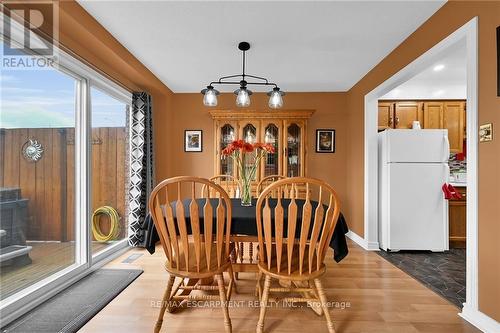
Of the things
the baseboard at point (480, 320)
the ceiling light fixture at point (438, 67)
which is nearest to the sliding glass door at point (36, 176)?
the baseboard at point (480, 320)

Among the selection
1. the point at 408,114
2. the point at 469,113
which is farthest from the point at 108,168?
the point at 408,114

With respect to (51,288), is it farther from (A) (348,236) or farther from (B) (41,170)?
(A) (348,236)

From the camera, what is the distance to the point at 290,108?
414 centimetres

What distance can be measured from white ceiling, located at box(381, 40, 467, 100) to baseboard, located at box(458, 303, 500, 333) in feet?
7.58

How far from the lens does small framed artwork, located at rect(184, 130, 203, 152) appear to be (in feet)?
13.8

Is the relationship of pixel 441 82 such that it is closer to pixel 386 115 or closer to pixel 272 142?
pixel 386 115

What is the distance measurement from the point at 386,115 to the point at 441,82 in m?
0.80

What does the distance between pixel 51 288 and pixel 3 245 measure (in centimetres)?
52

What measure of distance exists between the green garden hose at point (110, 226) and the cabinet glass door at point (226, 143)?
1.57 metres

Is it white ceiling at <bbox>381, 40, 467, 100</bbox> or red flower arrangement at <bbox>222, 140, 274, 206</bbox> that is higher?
white ceiling at <bbox>381, 40, 467, 100</bbox>

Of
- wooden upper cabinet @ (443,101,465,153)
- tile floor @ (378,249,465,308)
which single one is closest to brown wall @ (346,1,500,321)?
tile floor @ (378,249,465,308)

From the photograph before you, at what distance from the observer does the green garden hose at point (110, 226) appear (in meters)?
3.08

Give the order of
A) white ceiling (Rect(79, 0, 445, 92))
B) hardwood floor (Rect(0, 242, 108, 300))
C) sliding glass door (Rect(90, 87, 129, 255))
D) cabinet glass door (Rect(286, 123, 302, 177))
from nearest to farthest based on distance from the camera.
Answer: hardwood floor (Rect(0, 242, 108, 300))
white ceiling (Rect(79, 0, 445, 92))
sliding glass door (Rect(90, 87, 129, 255))
cabinet glass door (Rect(286, 123, 302, 177))

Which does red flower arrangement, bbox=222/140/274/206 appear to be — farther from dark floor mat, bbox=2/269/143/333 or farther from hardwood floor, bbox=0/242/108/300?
hardwood floor, bbox=0/242/108/300
